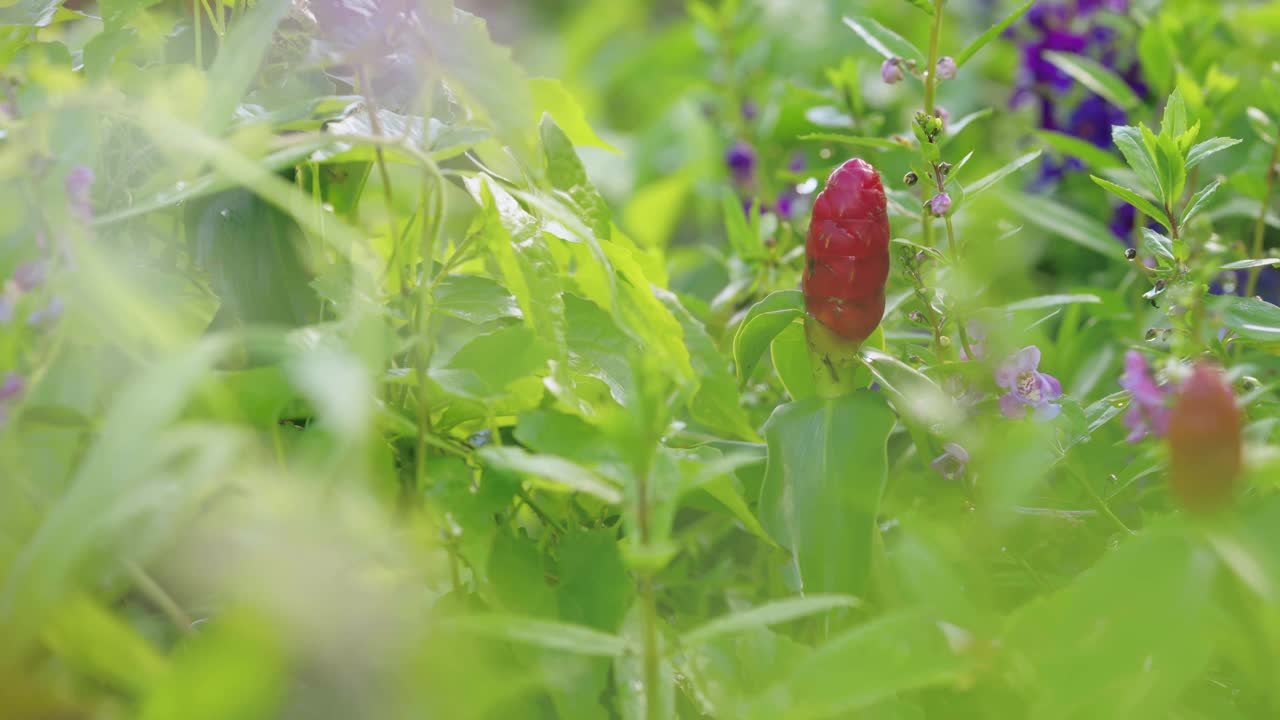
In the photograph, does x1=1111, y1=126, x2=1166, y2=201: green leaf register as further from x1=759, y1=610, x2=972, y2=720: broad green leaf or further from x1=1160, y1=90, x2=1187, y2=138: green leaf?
x1=759, y1=610, x2=972, y2=720: broad green leaf

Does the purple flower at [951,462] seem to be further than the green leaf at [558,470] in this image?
Yes

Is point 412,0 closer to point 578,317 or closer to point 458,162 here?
point 578,317

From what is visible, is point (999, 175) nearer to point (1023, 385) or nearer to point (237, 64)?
point (1023, 385)

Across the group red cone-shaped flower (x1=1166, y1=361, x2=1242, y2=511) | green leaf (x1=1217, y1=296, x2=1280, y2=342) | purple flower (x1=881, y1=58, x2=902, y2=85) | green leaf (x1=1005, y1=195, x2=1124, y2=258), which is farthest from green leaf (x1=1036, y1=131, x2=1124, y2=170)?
red cone-shaped flower (x1=1166, y1=361, x2=1242, y2=511)

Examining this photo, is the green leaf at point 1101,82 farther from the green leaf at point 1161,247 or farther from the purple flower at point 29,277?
the purple flower at point 29,277

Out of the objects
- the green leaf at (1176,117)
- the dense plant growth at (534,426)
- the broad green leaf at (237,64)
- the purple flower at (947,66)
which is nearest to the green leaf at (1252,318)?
the dense plant growth at (534,426)

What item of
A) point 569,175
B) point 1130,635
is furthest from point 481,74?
point 1130,635
